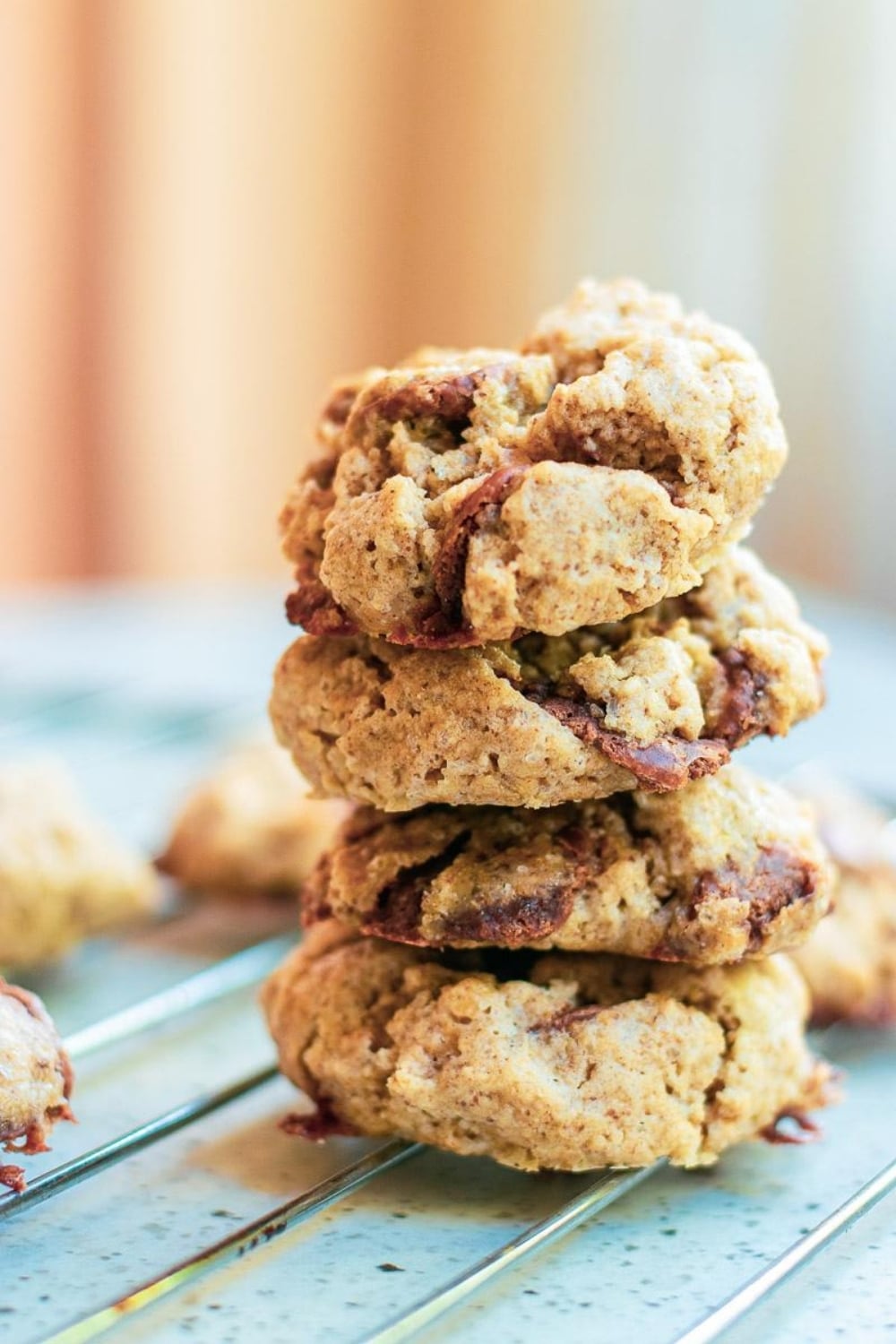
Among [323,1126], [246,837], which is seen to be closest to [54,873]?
[246,837]

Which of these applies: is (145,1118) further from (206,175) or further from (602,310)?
(206,175)

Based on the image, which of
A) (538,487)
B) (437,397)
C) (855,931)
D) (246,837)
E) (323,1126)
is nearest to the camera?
(538,487)

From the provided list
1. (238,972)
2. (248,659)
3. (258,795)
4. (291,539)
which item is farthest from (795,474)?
(291,539)

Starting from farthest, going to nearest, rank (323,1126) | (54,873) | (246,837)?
(246,837)
(54,873)
(323,1126)

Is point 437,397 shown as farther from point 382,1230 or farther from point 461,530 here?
point 382,1230

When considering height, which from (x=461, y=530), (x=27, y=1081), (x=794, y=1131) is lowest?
(x=794, y=1131)

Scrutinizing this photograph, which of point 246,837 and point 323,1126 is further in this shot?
point 246,837

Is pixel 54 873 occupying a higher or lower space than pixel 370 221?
lower

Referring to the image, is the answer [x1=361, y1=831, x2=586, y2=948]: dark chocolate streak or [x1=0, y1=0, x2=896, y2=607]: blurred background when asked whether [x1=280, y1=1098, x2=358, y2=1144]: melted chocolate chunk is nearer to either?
[x1=361, y1=831, x2=586, y2=948]: dark chocolate streak
